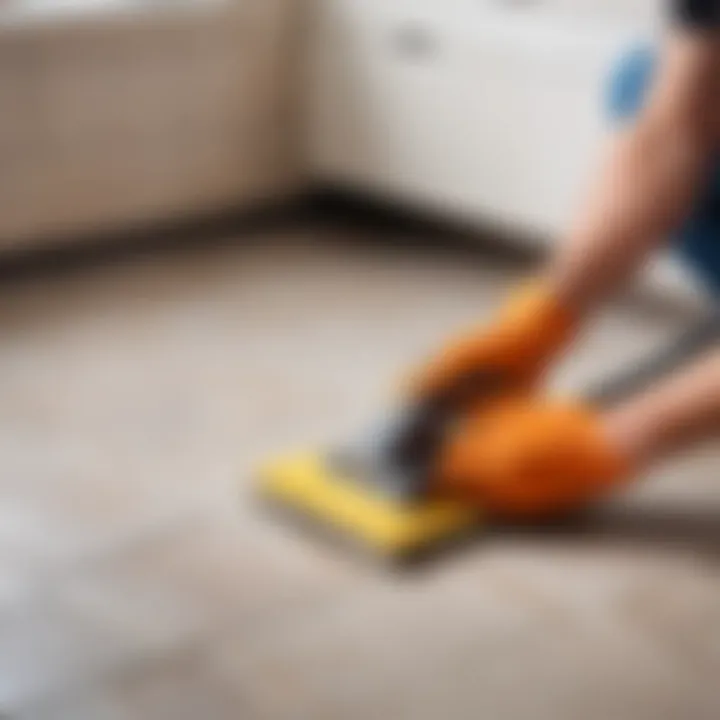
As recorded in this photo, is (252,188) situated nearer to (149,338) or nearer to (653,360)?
(149,338)

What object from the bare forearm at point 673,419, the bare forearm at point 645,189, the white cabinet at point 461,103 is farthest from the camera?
the white cabinet at point 461,103

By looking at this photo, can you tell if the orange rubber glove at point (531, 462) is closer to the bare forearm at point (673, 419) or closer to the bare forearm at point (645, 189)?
the bare forearm at point (673, 419)

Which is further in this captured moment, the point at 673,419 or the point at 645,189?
the point at 645,189

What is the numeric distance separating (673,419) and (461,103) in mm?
987

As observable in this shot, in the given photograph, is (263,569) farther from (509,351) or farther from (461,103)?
(461,103)

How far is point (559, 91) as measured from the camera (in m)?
2.43

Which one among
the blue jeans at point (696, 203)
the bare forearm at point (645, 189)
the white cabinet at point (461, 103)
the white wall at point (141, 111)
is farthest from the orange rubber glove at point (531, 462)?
the white wall at point (141, 111)

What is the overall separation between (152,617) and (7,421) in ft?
1.72

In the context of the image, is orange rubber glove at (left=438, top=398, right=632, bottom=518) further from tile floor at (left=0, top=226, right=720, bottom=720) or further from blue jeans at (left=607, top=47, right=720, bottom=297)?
blue jeans at (left=607, top=47, right=720, bottom=297)

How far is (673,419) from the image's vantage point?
1734 millimetres

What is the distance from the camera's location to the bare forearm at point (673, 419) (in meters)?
1.72

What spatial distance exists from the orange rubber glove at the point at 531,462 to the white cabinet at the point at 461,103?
0.75m

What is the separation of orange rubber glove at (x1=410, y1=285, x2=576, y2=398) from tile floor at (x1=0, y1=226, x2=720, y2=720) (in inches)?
6.9

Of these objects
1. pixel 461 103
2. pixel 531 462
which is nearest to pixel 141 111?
pixel 461 103
